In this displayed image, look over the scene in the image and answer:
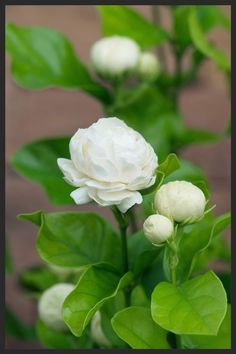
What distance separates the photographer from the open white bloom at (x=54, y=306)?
26.8 inches

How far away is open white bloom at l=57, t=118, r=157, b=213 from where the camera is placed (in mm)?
521

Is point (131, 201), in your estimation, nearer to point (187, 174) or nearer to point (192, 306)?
point (192, 306)

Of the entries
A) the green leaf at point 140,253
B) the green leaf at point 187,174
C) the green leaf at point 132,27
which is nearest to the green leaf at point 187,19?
the green leaf at point 132,27

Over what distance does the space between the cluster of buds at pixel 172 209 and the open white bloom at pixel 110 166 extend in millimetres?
15

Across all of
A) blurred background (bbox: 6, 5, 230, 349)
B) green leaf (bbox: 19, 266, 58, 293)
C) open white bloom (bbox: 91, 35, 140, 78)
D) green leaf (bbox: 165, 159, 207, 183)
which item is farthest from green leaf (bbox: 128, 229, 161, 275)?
blurred background (bbox: 6, 5, 230, 349)

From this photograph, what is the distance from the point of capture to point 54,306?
681mm

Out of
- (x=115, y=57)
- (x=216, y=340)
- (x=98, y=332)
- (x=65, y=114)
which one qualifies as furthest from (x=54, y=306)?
(x=65, y=114)

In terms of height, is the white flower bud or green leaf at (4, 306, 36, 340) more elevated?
the white flower bud

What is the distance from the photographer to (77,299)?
0.54 meters

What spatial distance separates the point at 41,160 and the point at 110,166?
0.32 meters

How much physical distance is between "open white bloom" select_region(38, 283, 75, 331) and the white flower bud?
291 mm

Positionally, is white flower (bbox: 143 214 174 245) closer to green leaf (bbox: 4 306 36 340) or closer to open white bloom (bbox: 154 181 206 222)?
open white bloom (bbox: 154 181 206 222)

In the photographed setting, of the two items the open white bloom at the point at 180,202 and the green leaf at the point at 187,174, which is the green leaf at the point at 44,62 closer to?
the green leaf at the point at 187,174

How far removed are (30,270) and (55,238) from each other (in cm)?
52
